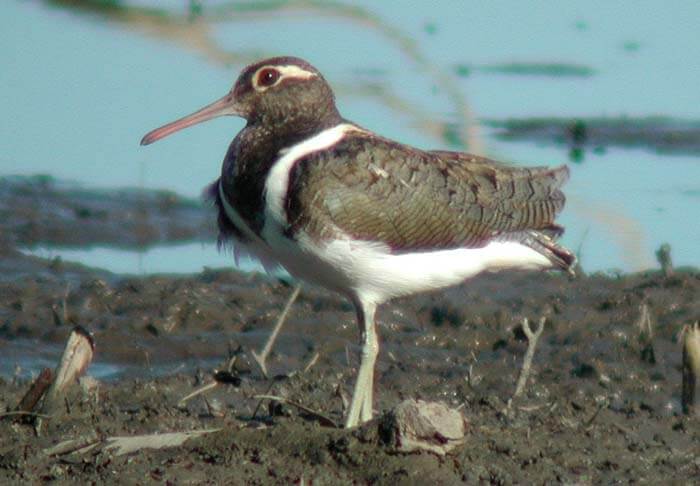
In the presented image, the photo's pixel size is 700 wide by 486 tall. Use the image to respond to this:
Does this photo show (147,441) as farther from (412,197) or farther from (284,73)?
(284,73)

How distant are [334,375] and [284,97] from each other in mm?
1195

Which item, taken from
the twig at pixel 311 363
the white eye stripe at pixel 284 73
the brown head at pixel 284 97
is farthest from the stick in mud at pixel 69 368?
the white eye stripe at pixel 284 73

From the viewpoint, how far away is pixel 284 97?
24.5 ft

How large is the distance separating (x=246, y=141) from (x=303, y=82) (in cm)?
36

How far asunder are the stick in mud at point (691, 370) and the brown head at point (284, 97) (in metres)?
1.71

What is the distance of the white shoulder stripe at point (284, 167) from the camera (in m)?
6.89

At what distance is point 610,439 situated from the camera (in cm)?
664

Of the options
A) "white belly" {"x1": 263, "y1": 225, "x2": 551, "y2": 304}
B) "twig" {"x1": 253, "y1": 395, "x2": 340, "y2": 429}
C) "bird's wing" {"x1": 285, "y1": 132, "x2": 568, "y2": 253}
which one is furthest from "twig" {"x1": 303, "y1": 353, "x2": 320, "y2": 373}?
"twig" {"x1": 253, "y1": 395, "x2": 340, "y2": 429}

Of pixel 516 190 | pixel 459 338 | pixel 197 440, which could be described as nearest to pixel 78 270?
pixel 459 338

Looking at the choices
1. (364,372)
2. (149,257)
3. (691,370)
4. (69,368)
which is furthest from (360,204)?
(149,257)

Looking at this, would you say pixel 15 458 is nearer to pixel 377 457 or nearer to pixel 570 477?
pixel 377 457

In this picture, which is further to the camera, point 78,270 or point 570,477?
point 78,270

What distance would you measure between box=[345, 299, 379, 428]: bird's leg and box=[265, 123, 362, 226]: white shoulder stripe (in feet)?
1.85

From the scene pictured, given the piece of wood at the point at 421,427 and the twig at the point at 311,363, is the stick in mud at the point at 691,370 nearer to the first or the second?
the piece of wood at the point at 421,427
